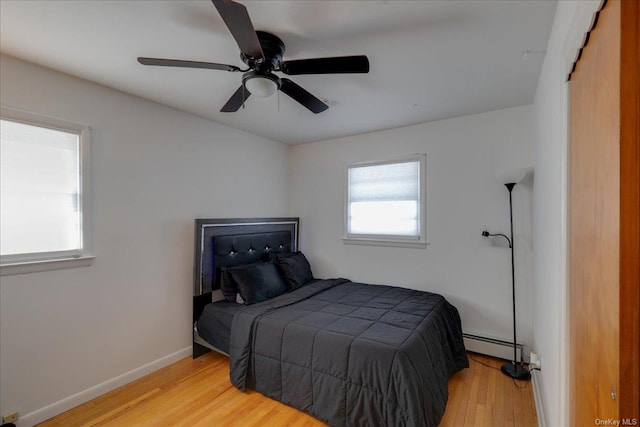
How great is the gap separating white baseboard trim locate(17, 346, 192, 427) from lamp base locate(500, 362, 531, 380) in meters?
3.02

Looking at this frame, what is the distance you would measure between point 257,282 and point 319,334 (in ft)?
3.54

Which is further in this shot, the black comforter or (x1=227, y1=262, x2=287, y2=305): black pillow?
(x1=227, y1=262, x2=287, y2=305): black pillow

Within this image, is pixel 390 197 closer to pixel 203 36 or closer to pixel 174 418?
pixel 203 36

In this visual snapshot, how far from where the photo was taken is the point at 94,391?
2242 millimetres

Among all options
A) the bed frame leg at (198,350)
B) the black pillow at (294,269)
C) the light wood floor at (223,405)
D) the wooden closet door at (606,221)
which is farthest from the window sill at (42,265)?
the wooden closet door at (606,221)

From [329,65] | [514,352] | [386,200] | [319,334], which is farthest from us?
[386,200]

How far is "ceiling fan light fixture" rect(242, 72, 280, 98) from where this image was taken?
170cm

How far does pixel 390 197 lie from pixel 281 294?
5.61ft

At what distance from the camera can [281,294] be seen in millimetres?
3088

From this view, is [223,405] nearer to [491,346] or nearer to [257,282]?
[257,282]

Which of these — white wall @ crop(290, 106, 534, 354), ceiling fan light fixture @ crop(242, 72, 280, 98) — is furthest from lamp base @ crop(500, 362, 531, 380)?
ceiling fan light fixture @ crop(242, 72, 280, 98)

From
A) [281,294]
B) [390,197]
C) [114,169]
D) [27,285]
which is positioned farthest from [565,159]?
[27,285]

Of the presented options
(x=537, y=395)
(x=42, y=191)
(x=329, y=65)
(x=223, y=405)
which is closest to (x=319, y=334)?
(x=223, y=405)

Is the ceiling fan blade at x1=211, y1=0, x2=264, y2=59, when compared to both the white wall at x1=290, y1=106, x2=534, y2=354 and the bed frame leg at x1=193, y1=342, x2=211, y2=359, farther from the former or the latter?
the bed frame leg at x1=193, y1=342, x2=211, y2=359
